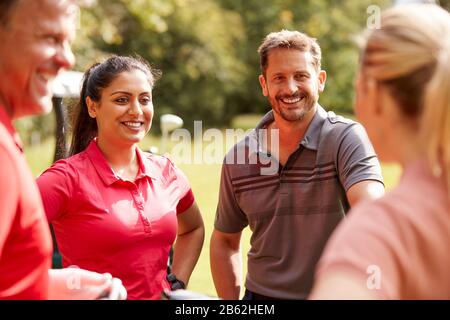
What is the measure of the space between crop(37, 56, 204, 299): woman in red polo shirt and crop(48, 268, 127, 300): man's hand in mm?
890

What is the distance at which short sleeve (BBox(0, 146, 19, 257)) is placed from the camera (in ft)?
4.62

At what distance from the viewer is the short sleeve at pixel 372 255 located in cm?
124

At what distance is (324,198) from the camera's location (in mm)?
3119

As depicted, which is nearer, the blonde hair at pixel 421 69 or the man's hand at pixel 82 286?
the blonde hair at pixel 421 69

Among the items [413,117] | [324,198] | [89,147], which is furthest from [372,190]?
[413,117]

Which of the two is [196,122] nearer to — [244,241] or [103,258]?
[244,241]

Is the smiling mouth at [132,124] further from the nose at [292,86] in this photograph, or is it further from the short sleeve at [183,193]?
the nose at [292,86]

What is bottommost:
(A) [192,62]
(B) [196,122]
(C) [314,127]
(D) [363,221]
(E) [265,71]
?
(D) [363,221]

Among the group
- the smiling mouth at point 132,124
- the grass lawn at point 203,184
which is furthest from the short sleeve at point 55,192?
the grass lawn at point 203,184

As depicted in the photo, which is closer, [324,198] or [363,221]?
[363,221]

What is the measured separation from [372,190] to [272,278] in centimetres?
63

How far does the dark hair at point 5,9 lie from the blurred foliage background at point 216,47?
46.7 ft

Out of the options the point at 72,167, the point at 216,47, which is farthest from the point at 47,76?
the point at 216,47

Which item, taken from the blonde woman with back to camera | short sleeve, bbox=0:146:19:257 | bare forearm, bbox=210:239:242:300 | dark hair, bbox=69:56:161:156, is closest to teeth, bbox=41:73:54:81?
short sleeve, bbox=0:146:19:257
